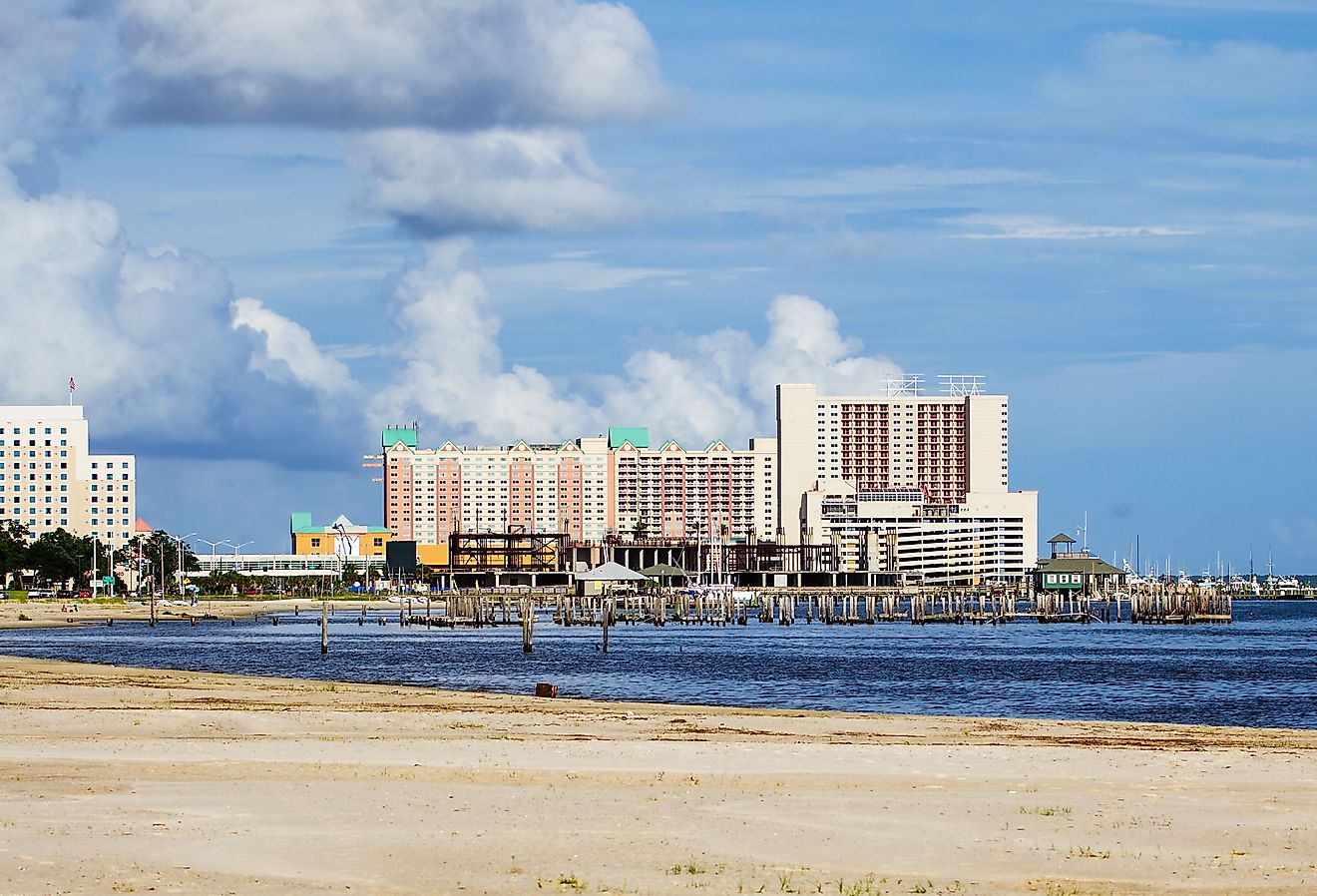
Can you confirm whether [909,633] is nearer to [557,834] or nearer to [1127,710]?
[1127,710]

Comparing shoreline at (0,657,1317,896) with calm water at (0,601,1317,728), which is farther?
calm water at (0,601,1317,728)

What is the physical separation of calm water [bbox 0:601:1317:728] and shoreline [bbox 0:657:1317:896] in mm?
20406

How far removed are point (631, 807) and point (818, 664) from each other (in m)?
70.9

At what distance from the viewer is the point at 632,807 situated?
86.8 ft

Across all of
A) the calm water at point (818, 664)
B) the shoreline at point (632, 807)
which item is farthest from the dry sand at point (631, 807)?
the calm water at point (818, 664)

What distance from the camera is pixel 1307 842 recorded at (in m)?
23.5

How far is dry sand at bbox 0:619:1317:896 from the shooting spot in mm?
20688

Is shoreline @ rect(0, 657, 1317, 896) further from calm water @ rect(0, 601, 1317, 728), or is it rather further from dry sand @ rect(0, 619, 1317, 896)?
calm water @ rect(0, 601, 1317, 728)

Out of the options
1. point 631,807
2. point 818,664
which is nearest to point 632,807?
point 631,807

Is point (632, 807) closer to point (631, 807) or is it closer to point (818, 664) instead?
point (631, 807)

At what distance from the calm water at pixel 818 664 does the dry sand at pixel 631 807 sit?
21193 mm

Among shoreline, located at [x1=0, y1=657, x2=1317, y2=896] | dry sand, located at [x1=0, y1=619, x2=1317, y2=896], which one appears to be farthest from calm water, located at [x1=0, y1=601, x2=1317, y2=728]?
dry sand, located at [x1=0, y1=619, x2=1317, y2=896]

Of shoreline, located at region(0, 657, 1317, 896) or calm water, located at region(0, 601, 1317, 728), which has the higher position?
shoreline, located at region(0, 657, 1317, 896)

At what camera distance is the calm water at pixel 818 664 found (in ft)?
214
